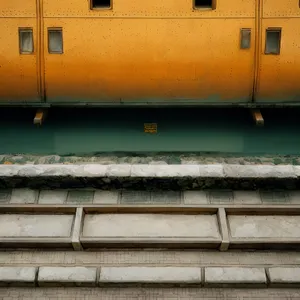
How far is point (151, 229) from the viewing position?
4.68 meters

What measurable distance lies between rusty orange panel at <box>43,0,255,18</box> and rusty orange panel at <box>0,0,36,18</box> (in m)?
0.22

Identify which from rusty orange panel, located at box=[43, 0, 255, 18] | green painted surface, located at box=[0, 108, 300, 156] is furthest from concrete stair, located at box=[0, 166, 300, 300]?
rusty orange panel, located at box=[43, 0, 255, 18]

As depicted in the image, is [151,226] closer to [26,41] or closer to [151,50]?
[151,50]

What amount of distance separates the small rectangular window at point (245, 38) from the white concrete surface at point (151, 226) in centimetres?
352

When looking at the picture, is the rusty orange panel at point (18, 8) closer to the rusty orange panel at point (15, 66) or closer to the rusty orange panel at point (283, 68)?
the rusty orange panel at point (15, 66)

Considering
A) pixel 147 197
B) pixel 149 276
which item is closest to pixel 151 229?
pixel 147 197

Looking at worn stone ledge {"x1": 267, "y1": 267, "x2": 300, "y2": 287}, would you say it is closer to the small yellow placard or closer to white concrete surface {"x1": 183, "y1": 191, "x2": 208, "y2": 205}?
white concrete surface {"x1": 183, "y1": 191, "x2": 208, "y2": 205}

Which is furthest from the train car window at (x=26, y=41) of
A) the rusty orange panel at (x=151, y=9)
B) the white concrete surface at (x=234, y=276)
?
the white concrete surface at (x=234, y=276)

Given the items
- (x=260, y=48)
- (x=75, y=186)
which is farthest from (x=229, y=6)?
(x=75, y=186)

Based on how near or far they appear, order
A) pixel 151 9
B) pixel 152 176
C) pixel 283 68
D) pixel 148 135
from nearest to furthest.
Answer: pixel 152 176, pixel 151 9, pixel 283 68, pixel 148 135

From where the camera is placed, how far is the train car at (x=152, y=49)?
7.03 metres

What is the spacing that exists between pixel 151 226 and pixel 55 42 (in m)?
3.98

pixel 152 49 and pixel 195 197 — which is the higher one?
pixel 152 49

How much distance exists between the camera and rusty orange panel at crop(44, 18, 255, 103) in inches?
278
